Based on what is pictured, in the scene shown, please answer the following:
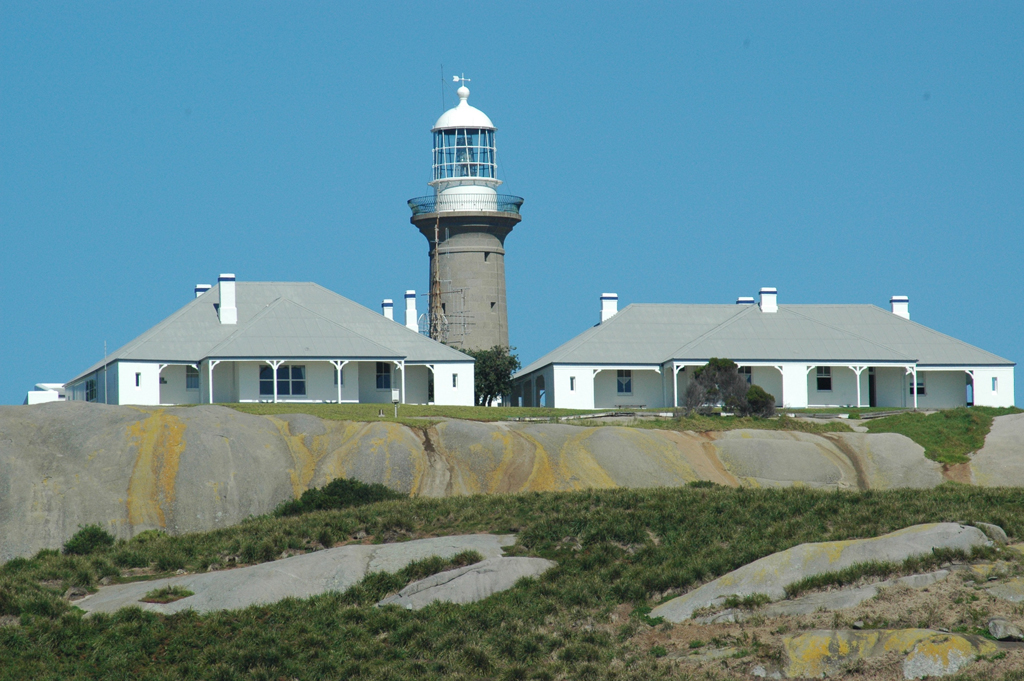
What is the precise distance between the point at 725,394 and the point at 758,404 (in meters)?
1.56

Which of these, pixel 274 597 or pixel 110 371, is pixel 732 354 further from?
pixel 274 597

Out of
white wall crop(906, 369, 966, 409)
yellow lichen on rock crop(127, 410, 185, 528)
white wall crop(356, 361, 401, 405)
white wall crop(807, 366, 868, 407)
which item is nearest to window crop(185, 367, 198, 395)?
white wall crop(356, 361, 401, 405)

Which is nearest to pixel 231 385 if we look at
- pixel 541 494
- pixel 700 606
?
pixel 541 494

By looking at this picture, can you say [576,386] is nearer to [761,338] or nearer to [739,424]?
[761,338]

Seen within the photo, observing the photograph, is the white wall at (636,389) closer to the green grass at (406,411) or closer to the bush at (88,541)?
the green grass at (406,411)

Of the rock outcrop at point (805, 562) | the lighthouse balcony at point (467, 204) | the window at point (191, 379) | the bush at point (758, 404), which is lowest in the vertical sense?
the rock outcrop at point (805, 562)

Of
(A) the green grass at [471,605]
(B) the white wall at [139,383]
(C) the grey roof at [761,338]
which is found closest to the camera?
(A) the green grass at [471,605]

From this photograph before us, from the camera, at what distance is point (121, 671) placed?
1585cm

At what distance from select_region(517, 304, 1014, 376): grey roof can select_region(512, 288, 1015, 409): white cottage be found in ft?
0.14

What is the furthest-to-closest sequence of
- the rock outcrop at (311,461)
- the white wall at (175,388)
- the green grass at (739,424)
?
the white wall at (175,388) < the green grass at (739,424) < the rock outcrop at (311,461)

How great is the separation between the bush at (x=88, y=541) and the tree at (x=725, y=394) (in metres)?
21.3

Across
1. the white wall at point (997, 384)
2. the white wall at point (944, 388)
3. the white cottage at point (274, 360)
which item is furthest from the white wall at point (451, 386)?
the white wall at point (997, 384)

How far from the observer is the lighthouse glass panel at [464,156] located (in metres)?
55.9

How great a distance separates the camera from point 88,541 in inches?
941
